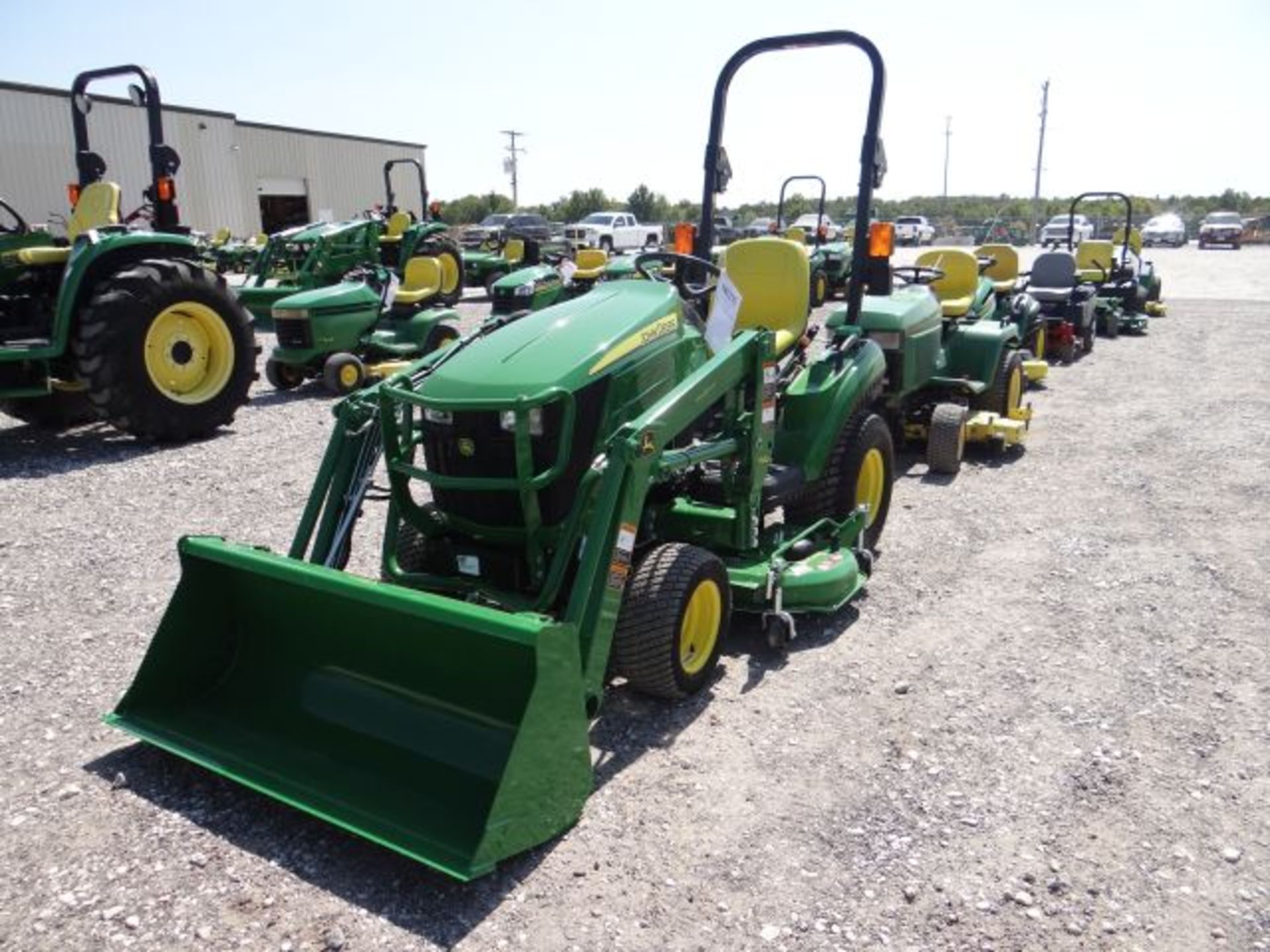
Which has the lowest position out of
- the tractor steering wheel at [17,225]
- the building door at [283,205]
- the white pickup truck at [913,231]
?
the tractor steering wheel at [17,225]

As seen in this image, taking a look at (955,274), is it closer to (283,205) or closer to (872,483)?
(872,483)

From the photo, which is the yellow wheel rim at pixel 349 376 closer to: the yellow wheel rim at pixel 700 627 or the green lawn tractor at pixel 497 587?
the green lawn tractor at pixel 497 587

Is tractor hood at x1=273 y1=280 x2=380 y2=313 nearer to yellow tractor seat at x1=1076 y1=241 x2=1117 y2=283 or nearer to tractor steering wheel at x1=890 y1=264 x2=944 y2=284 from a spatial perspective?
tractor steering wheel at x1=890 y1=264 x2=944 y2=284

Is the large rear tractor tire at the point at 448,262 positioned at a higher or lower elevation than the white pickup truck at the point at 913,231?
lower

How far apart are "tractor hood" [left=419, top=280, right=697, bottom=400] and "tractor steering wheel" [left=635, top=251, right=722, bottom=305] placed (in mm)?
360

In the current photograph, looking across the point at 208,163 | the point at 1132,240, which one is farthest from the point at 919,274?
the point at 208,163

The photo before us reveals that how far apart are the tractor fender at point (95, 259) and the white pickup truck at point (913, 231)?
35.9m

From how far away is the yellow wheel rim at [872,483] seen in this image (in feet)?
15.9

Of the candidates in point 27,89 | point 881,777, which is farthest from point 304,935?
point 27,89

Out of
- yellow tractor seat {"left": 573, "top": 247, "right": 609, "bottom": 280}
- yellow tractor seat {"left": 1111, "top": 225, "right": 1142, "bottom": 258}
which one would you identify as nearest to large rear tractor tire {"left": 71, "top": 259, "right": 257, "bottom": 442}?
yellow tractor seat {"left": 573, "top": 247, "right": 609, "bottom": 280}

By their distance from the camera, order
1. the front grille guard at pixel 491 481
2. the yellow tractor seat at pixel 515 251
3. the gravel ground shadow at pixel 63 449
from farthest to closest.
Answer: the yellow tractor seat at pixel 515 251 < the gravel ground shadow at pixel 63 449 < the front grille guard at pixel 491 481

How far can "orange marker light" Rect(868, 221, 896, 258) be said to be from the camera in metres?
4.57

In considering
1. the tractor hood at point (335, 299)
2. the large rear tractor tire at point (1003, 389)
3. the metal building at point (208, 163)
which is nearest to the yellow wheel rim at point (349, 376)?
the tractor hood at point (335, 299)

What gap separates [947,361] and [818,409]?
3600 mm
